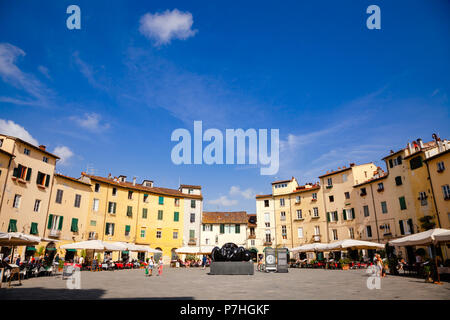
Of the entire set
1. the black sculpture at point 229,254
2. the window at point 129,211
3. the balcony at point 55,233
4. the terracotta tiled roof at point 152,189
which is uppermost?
the terracotta tiled roof at point 152,189

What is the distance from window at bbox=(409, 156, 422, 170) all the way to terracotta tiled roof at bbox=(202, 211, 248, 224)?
31190 millimetres

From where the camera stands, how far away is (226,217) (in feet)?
186

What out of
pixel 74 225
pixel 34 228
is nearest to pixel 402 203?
pixel 74 225

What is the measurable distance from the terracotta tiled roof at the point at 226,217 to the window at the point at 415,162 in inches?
1228

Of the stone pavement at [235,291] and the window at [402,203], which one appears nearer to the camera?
the stone pavement at [235,291]

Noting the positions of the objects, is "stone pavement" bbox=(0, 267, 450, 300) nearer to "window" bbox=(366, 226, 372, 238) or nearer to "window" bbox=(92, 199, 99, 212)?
"window" bbox=(366, 226, 372, 238)

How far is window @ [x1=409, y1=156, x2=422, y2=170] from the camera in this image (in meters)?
29.7

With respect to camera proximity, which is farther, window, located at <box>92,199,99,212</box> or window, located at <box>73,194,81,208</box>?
Result: window, located at <box>92,199,99,212</box>

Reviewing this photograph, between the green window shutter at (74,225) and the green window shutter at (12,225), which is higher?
the green window shutter at (74,225)

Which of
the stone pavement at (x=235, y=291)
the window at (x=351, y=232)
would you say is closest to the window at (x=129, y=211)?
the stone pavement at (x=235, y=291)

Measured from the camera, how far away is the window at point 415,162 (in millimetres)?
29688

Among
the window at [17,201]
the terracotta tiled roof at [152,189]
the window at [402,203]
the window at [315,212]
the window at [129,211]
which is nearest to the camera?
the window at [17,201]

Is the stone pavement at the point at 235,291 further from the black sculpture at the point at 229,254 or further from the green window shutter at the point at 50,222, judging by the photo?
the green window shutter at the point at 50,222

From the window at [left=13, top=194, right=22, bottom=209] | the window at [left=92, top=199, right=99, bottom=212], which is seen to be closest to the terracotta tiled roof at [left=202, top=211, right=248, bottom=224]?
the window at [left=92, top=199, right=99, bottom=212]
